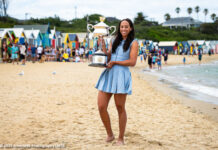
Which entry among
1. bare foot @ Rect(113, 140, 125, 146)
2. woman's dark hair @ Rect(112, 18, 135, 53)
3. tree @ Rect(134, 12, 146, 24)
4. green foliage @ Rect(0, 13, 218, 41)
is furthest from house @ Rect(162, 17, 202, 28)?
bare foot @ Rect(113, 140, 125, 146)

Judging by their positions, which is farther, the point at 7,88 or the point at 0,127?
the point at 7,88

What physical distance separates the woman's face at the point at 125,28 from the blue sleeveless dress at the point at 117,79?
13 cm

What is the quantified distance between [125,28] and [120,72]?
22.6 inches

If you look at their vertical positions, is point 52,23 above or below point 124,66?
above

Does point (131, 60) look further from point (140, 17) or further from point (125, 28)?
point (140, 17)

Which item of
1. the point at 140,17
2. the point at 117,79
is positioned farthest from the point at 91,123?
the point at 140,17

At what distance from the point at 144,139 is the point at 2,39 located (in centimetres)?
2298

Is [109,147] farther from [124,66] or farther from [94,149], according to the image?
[124,66]

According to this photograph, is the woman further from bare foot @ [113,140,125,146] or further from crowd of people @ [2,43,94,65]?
crowd of people @ [2,43,94,65]

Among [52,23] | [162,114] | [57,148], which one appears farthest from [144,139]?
[52,23]

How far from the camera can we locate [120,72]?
3.47 m

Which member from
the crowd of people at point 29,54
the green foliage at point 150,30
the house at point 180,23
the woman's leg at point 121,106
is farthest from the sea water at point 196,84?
the house at point 180,23

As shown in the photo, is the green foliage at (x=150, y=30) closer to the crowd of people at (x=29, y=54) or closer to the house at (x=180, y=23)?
the house at (x=180, y=23)

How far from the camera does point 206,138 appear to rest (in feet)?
13.8
